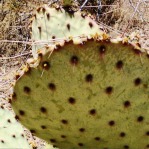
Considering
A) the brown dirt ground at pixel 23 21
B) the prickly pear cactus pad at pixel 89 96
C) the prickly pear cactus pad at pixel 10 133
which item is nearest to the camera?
the prickly pear cactus pad at pixel 89 96

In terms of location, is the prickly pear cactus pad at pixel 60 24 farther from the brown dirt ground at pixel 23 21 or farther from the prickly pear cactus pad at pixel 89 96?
the brown dirt ground at pixel 23 21

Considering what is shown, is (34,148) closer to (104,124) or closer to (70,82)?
(104,124)

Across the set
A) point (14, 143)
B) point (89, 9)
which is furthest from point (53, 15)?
point (89, 9)

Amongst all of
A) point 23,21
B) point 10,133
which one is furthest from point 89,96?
point 23,21

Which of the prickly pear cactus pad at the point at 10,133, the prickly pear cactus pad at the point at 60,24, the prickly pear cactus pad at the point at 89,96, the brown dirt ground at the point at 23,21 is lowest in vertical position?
the prickly pear cactus pad at the point at 89,96

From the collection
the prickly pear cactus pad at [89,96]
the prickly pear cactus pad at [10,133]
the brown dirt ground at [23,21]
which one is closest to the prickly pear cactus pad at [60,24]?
the prickly pear cactus pad at [10,133]

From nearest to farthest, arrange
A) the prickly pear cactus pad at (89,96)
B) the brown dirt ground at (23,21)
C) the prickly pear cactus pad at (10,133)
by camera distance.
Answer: the prickly pear cactus pad at (89,96), the prickly pear cactus pad at (10,133), the brown dirt ground at (23,21)

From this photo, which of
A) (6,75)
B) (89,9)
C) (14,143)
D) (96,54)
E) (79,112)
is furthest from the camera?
(89,9)

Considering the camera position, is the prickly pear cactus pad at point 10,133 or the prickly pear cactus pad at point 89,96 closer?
the prickly pear cactus pad at point 89,96
